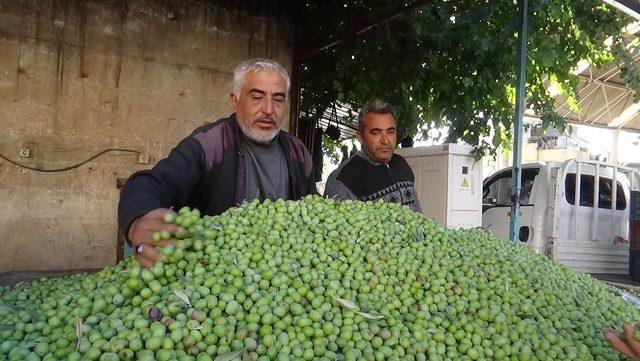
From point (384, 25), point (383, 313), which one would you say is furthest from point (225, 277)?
point (384, 25)

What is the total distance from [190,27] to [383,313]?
5.57 m

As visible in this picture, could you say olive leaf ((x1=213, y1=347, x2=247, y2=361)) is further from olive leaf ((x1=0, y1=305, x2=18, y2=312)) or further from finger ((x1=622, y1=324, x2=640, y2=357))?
finger ((x1=622, y1=324, x2=640, y2=357))

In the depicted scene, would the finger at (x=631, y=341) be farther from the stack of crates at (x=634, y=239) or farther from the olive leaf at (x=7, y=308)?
the stack of crates at (x=634, y=239)

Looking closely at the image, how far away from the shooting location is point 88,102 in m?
5.50

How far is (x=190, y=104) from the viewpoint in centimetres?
617

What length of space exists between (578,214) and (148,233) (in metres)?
7.38

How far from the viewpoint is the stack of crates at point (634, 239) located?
6668 mm

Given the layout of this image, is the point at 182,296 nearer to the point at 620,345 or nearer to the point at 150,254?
the point at 150,254

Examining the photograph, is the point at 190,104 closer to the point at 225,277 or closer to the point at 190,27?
the point at 190,27

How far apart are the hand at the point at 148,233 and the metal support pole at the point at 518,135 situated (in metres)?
3.51

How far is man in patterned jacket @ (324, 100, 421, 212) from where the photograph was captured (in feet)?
10.8

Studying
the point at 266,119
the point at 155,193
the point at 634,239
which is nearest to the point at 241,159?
the point at 266,119

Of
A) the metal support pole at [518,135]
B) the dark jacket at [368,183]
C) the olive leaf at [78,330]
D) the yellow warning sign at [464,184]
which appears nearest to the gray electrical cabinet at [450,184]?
the yellow warning sign at [464,184]

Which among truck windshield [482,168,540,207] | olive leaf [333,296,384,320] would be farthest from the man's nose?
truck windshield [482,168,540,207]
